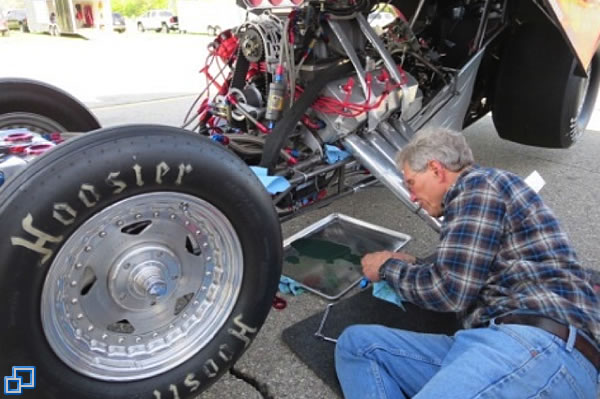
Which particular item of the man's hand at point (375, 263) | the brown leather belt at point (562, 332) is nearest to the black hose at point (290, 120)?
the man's hand at point (375, 263)

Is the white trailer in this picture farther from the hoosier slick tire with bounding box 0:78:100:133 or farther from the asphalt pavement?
the hoosier slick tire with bounding box 0:78:100:133

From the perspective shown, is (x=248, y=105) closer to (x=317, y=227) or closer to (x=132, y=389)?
(x=317, y=227)

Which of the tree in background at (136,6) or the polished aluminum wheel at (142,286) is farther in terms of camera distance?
the tree in background at (136,6)

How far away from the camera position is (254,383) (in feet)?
6.42

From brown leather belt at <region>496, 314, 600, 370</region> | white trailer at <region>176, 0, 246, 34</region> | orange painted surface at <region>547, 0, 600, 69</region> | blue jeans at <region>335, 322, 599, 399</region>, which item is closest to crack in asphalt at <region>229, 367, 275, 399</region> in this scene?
blue jeans at <region>335, 322, 599, 399</region>

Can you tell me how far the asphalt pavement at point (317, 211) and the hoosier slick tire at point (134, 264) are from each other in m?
0.27

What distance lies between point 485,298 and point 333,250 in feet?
4.53

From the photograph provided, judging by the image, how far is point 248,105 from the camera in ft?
9.49

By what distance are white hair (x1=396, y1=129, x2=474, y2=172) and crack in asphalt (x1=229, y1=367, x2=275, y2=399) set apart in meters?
0.98

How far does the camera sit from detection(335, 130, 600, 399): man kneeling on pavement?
1.45 meters

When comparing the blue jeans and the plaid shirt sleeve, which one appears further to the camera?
the plaid shirt sleeve

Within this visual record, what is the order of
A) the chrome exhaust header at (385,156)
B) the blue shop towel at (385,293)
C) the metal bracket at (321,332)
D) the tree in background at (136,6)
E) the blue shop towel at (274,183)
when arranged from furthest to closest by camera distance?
the tree in background at (136,6), the chrome exhaust header at (385,156), the blue shop towel at (274,183), the metal bracket at (321,332), the blue shop towel at (385,293)

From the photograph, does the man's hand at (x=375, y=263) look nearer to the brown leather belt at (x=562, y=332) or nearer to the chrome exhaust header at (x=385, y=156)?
the brown leather belt at (x=562, y=332)

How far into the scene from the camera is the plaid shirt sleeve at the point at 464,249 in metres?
1.58
